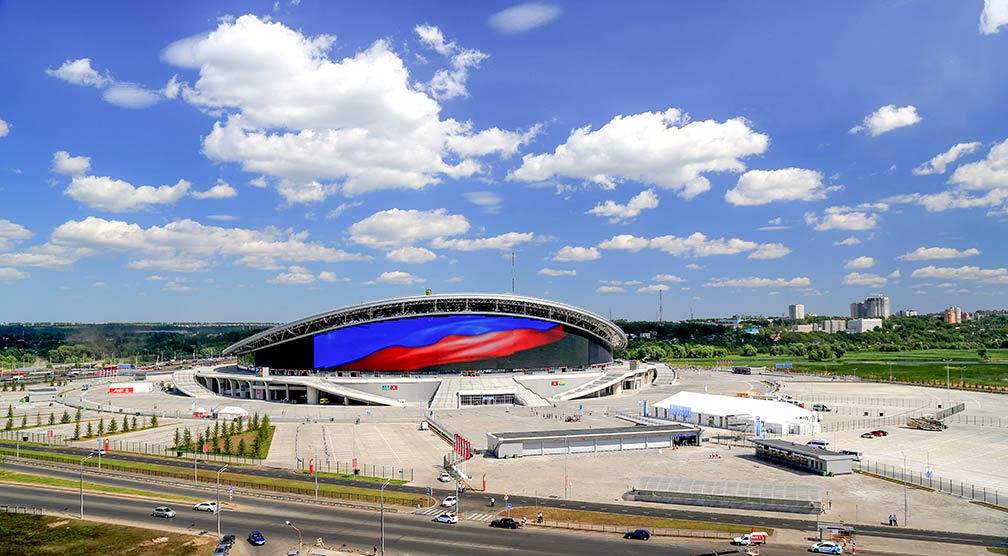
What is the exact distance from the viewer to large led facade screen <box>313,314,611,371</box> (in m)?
118

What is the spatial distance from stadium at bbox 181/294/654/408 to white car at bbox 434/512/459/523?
6285 centimetres

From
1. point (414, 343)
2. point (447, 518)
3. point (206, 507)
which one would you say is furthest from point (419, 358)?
point (447, 518)

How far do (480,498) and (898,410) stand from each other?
84.2 m

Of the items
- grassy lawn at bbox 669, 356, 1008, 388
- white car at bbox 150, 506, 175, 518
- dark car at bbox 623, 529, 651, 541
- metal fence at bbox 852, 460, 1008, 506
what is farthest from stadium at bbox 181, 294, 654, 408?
grassy lawn at bbox 669, 356, 1008, 388

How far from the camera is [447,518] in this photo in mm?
45750

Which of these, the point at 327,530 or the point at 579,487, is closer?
the point at 327,530

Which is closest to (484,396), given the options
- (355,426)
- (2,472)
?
(355,426)

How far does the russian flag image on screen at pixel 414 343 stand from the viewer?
4643 inches

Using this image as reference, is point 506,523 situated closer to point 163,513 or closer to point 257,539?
point 257,539

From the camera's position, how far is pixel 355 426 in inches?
3538

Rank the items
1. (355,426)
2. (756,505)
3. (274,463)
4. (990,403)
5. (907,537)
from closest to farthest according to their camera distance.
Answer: (907,537) < (756,505) < (274,463) < (355,426) < (990,403)

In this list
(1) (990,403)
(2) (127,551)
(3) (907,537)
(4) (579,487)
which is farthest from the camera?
(1) (990,403)

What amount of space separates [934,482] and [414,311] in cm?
8410

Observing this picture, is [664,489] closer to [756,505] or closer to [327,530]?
[756,505]
